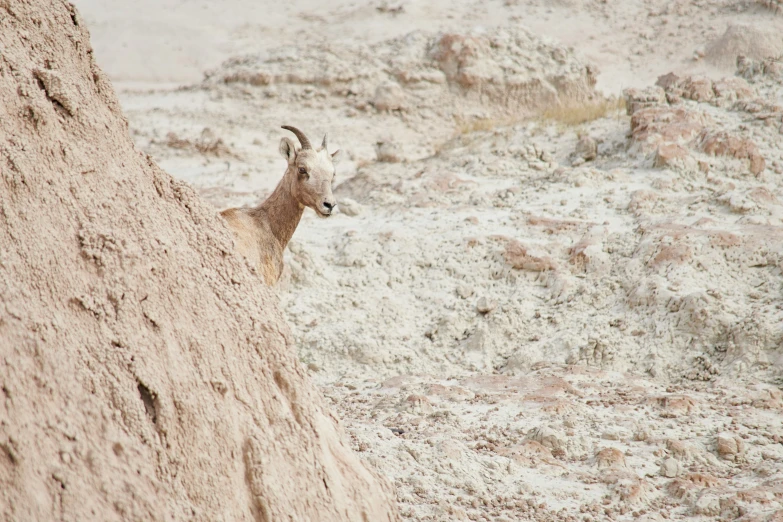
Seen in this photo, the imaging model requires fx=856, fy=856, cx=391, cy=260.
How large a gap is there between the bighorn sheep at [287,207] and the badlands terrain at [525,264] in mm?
1413

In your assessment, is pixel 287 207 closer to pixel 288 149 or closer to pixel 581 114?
pixel 288 149

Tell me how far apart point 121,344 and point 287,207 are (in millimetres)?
3617

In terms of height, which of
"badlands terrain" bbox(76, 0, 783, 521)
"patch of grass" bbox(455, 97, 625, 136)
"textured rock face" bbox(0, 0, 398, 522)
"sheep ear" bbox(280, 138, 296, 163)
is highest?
"textured rock face" bbox(0, 0, 398, 522)

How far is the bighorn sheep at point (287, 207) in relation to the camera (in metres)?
6.54

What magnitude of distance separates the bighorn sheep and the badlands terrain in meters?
1.41

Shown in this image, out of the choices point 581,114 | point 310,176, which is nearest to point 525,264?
point 310,176

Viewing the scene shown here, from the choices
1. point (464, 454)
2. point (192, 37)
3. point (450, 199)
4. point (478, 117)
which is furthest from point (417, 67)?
point (464, 454)

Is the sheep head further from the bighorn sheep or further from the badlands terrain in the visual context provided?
the badlands terrain

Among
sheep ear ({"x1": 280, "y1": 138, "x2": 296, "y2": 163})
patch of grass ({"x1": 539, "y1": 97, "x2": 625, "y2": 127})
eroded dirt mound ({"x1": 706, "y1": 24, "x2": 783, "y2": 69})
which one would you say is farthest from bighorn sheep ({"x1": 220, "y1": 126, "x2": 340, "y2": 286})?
eroded dirt mound ({"x1": 706, "y1": 24, "x2": 783, "y2": 69})

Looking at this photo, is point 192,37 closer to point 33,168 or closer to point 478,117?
point 478,117

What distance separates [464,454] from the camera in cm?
560

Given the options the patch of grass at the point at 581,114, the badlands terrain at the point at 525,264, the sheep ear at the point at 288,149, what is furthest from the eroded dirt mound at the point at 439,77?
the sheep ear at the point at 288,149

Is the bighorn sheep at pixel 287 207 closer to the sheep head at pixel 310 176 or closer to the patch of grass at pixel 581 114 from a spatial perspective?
the sheep head at pixel 310 176

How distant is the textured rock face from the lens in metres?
2.91
